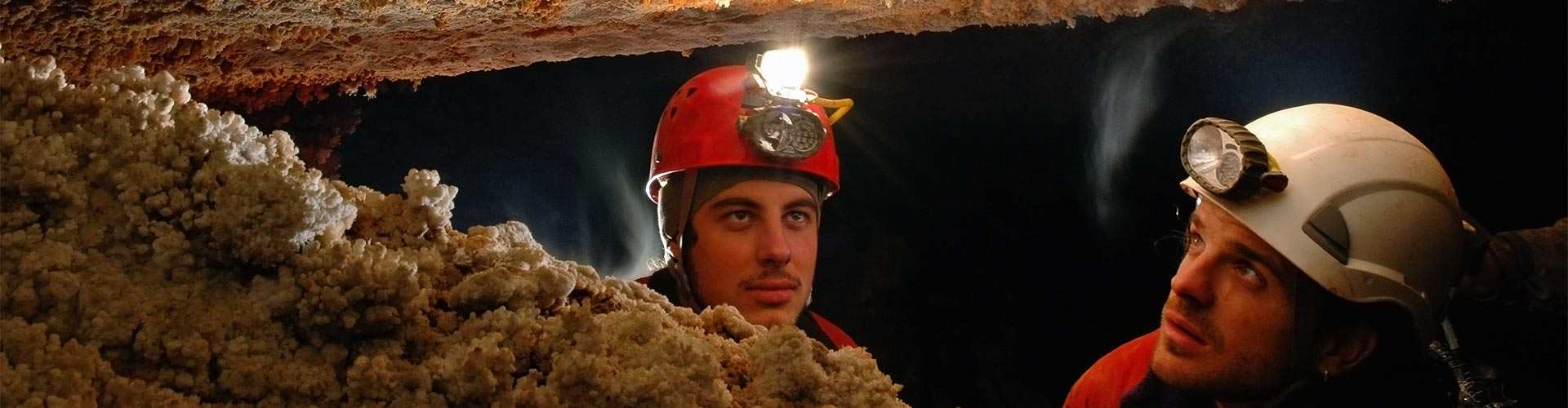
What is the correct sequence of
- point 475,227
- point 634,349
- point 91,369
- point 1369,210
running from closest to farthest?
point 91,369 < point 634,349 < point 475,227 < point 1369,210

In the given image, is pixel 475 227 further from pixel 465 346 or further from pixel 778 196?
pixel 778 196

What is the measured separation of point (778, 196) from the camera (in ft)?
9.35

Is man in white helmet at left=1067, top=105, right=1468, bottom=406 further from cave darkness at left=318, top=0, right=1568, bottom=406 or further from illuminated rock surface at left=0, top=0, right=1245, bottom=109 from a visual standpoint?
illuminated rock surface at left=0, top=0, right=1245, bottom=109

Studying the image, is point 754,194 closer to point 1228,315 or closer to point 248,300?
point 1228,315

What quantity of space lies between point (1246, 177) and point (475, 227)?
57.6 inches

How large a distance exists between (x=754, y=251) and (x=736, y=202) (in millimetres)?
151

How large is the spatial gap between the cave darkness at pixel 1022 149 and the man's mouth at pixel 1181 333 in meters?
0.25

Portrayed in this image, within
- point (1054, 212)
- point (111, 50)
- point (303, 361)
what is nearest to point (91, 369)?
point (303, 361)

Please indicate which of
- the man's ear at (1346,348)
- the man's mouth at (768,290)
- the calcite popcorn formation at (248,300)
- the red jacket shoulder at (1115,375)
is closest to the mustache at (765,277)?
the man's mouth at (768,290)

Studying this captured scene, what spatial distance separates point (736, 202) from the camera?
285 centimetres

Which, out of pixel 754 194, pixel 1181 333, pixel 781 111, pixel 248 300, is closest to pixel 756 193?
pixel 754 194

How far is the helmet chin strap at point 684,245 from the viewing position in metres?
2.92

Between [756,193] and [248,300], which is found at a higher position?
[248,300]

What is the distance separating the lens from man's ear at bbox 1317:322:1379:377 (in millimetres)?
1940
